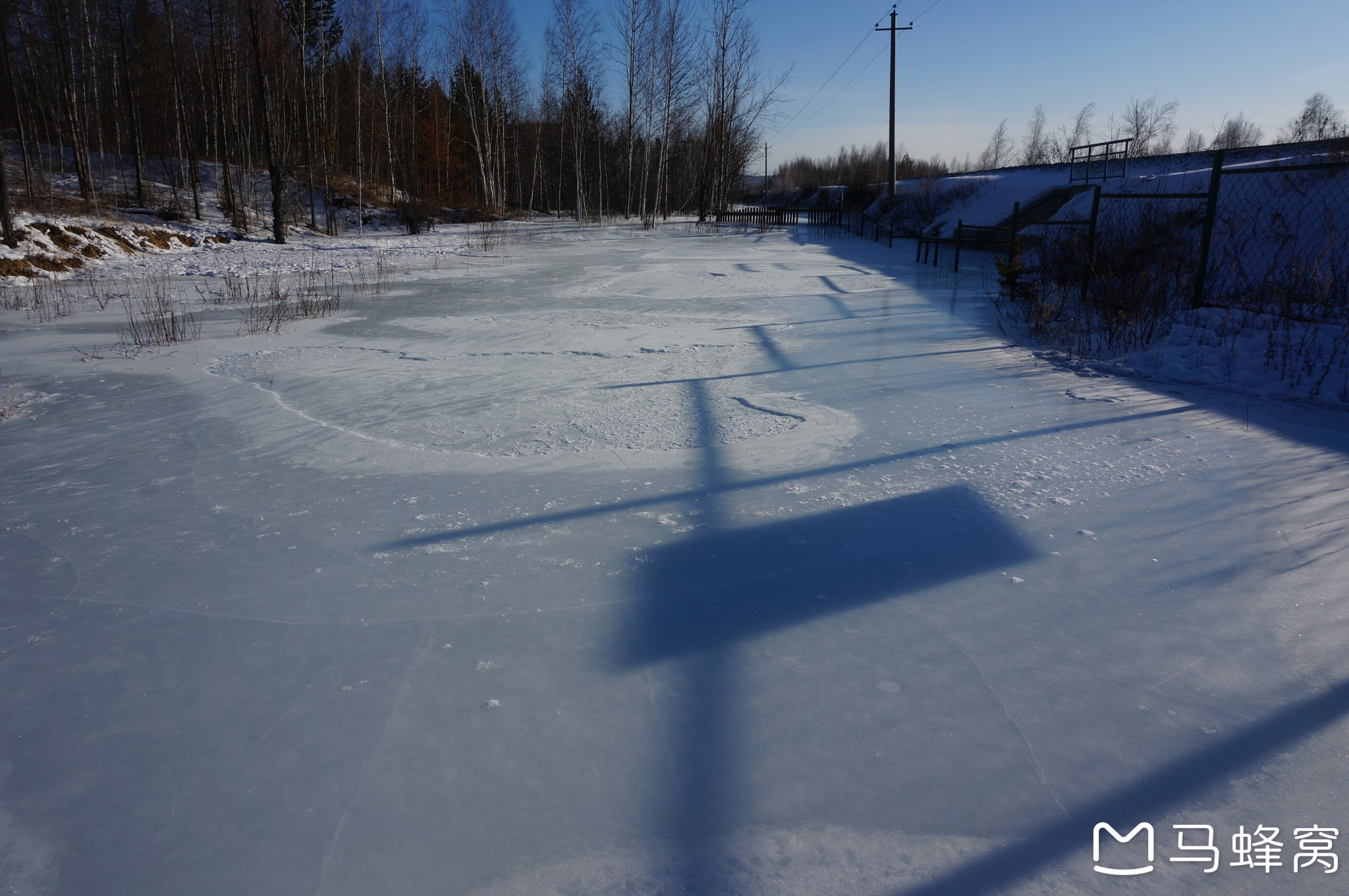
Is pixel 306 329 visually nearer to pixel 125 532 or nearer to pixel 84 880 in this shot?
pixel 125 532

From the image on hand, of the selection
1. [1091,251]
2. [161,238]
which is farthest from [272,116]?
[1091,251]

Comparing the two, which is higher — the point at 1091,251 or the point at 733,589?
the point at 1091,251

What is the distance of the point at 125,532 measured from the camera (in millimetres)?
3068

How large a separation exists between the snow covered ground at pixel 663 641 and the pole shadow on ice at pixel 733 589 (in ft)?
0.04

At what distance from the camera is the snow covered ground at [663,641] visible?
5.17 ft

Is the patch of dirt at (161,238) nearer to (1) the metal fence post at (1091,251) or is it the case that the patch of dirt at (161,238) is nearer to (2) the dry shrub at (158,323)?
(2) the dry shrub at (158,323)

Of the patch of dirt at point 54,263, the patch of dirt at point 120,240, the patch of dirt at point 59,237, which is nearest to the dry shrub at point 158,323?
the patch of dirt at point 54,263

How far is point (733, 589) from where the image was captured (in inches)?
103

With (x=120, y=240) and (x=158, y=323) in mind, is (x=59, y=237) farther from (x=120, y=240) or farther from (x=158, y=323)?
(x=158, y=323)

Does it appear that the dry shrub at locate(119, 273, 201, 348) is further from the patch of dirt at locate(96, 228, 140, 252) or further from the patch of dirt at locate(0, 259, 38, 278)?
the patch of dirt at locate(96, 228, 140, 252)

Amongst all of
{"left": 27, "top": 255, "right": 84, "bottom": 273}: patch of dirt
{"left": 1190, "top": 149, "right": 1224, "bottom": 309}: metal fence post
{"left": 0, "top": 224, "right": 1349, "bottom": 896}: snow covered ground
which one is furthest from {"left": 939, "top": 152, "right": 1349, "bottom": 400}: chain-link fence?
{"left": 27, "top": 255, "right": 84, "bottom": 273}: patch of dirt

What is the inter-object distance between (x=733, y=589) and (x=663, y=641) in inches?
16.1

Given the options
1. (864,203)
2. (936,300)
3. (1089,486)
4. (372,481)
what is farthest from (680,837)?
(864,203)

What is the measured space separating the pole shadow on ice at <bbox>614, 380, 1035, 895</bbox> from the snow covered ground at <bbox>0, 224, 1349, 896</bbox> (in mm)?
14
